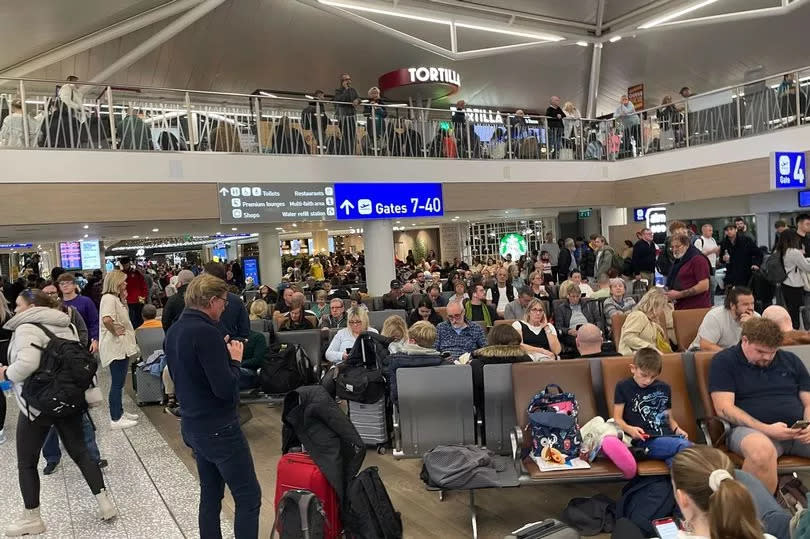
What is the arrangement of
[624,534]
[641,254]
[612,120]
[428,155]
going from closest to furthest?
[624,534]
[641,254]
[428,155]
[612,120]

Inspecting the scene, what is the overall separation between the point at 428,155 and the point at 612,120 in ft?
18.3

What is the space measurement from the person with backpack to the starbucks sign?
20153 millimetres

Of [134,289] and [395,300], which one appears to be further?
[134,289]

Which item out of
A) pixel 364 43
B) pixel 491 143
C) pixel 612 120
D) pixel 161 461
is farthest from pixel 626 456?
pixel 364 43

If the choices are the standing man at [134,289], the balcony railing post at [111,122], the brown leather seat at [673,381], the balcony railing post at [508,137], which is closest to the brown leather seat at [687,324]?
the brown leather seat at [673,381]

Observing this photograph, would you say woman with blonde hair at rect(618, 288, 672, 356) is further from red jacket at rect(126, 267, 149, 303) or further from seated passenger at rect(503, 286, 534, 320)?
red jacket at rect(126, 267, 149, 303)

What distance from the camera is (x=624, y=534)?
2484mm

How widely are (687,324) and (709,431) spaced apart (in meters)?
2.21

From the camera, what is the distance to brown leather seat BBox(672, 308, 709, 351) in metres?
6.03

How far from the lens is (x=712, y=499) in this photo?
6.07ft

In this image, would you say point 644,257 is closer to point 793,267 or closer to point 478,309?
point 793,267

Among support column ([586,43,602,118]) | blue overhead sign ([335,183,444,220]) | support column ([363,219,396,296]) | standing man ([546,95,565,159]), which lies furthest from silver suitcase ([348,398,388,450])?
support column ([586,43,602,118])

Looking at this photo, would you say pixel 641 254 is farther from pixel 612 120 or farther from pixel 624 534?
pixel 624 534

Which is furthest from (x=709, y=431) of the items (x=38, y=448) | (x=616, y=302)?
(x=38, y=448)
